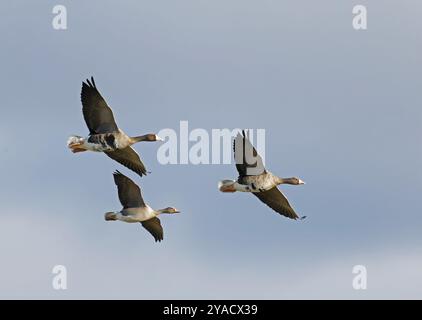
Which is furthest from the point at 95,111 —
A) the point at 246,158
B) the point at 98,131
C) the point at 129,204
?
the point at 246,158

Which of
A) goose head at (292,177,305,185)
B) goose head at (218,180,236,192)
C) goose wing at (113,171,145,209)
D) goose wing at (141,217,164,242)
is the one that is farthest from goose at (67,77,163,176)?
goose head at (292,177,305,185)

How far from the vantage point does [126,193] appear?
36.3 m

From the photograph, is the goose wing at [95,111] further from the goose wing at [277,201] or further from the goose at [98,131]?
the goose wing at [277,201]

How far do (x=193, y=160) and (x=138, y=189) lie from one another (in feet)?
8.52

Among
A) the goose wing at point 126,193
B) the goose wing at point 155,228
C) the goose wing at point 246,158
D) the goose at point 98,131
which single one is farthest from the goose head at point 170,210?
the goose wing at point 246,158

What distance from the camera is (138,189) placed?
36.2m

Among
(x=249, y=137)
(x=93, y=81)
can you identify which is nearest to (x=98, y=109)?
(x=93, y=81)

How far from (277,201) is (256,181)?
45.8 inches

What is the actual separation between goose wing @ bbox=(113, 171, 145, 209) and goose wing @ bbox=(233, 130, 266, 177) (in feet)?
7.59

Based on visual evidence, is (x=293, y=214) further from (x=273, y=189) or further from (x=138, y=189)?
(x=138, y=189)

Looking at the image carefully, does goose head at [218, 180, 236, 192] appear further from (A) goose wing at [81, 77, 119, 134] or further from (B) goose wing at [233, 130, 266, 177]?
(A) goose wing at [81, 77, 119, 134]

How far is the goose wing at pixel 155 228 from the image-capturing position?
37531mm

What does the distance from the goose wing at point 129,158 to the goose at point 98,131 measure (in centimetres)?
11
